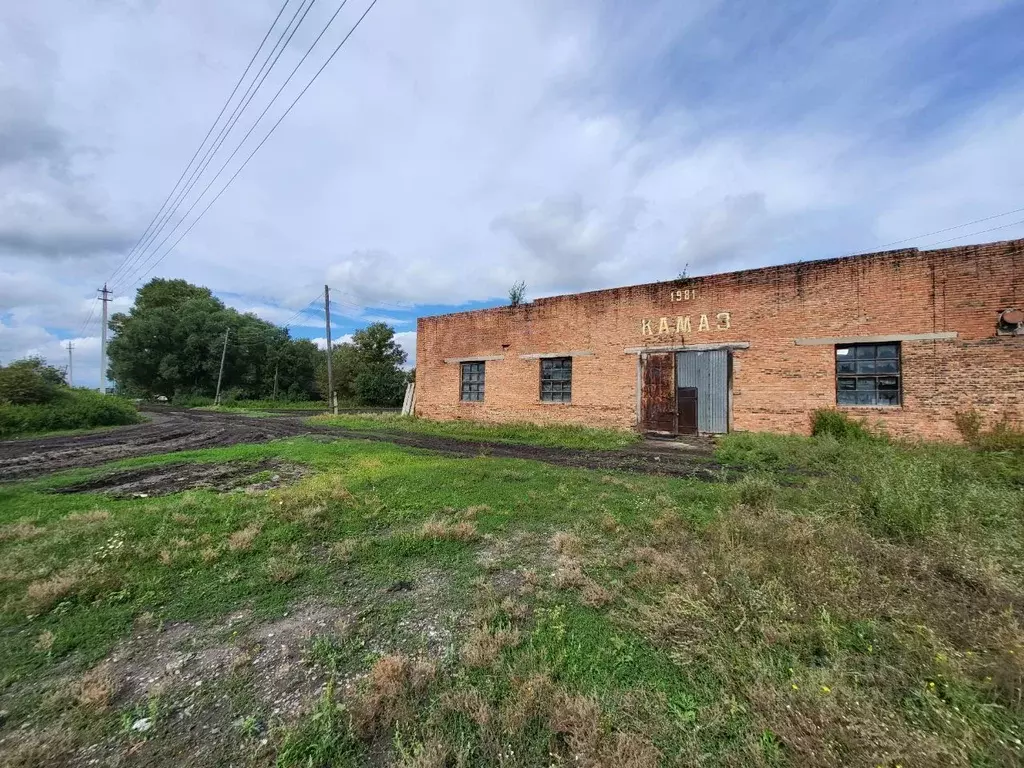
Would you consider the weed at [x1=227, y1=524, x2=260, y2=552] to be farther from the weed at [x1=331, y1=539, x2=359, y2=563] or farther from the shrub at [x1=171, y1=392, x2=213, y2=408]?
the shrub at [x1=171, y1=392, x2=213, y2=408]

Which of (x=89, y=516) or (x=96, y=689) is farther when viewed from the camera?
(x=89, y=516)

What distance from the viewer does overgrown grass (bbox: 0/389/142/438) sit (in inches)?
634

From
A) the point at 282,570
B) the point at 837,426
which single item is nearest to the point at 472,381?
the point at 837,426

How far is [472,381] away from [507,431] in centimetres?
398

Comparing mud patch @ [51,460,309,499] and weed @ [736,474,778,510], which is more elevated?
weed @ [736,474,778,510]

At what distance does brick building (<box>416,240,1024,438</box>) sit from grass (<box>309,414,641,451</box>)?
0.79 m

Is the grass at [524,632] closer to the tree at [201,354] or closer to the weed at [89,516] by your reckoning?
the weed at [89,516]

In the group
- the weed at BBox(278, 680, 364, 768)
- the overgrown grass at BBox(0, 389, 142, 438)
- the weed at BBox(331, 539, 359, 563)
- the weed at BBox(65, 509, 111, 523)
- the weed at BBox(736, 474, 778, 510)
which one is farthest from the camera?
the overgrown grass at BBox(0, 389, 142, 438)

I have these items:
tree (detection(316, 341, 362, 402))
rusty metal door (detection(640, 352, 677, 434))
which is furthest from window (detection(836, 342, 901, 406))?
tree (detection(316, 341, 362, 402))

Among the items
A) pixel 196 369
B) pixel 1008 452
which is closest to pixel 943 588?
pixel 1008 452

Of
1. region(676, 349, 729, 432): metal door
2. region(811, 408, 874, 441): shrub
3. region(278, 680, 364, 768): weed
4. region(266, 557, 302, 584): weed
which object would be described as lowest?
region(278, 680, 364, 768): weed

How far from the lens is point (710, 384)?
12.4m

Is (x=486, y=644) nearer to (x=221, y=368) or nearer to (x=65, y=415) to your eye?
(x=65, y=415)

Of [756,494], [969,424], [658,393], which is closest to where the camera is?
[756,494]
